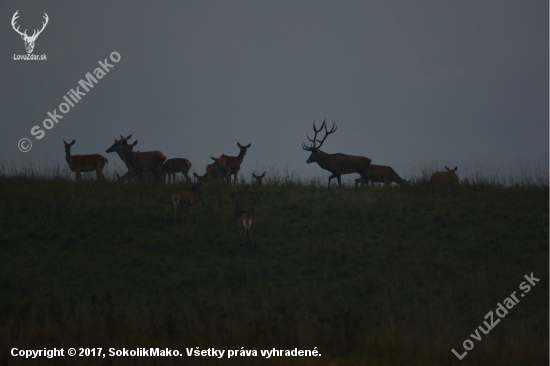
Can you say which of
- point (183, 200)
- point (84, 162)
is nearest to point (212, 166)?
point (84, 162)

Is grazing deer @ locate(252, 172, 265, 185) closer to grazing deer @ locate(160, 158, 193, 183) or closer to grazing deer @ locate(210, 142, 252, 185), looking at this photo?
grazing deer @ locate(210, 142, 252, 185)

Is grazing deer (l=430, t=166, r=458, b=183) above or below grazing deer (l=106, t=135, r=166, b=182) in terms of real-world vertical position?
below

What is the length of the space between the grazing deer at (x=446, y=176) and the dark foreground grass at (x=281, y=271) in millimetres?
673

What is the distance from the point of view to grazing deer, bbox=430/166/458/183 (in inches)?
734

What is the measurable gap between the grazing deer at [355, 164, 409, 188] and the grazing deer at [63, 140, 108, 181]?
8886 mm

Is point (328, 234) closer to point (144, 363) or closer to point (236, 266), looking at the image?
point (236, 266)

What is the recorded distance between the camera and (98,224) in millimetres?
14844

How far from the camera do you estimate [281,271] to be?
12.6 m

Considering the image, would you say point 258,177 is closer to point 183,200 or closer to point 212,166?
point 212,166

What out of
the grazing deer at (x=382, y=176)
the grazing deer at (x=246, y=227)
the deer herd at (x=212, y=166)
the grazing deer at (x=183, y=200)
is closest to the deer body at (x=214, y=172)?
the deer herd at (x=212, y=166)

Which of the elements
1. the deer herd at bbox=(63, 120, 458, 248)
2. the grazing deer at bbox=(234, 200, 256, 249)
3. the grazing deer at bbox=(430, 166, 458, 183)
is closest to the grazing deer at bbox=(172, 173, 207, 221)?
the grazing deer at bbox=(234, 200, 256, 249)

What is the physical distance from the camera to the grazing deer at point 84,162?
68.4 feet

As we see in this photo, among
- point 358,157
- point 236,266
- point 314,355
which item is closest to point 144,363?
point 314,355

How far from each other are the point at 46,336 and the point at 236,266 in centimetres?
660
